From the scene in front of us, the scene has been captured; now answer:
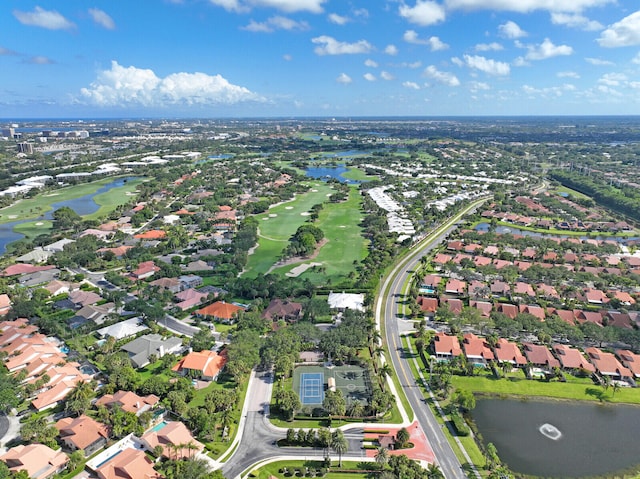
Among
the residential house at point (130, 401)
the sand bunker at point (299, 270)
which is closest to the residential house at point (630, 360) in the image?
the sand bunker at point (299, 270)

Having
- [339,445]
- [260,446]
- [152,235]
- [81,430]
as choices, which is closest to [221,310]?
Result: [81,430]

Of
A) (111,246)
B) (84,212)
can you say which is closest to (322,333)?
(111,246)

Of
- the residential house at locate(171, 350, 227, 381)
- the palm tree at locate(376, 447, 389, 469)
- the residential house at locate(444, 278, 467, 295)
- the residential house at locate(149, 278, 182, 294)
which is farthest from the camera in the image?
the residential house at locate(444, 278, 467, 295)

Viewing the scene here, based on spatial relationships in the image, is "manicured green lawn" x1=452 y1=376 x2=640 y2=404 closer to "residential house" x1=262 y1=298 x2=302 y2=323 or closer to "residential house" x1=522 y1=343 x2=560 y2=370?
"residential house" x1=522 y1=343 x2=560 y2=370

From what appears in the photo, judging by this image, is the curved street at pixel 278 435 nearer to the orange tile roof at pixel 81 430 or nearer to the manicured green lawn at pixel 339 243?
the orange tile roof at pixel 81 430

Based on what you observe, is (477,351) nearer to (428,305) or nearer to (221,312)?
(428,305)

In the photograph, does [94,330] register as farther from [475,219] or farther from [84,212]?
[475,219]

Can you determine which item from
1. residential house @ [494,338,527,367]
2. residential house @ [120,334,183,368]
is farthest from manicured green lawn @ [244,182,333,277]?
residential house @ [494,338,527,367]
